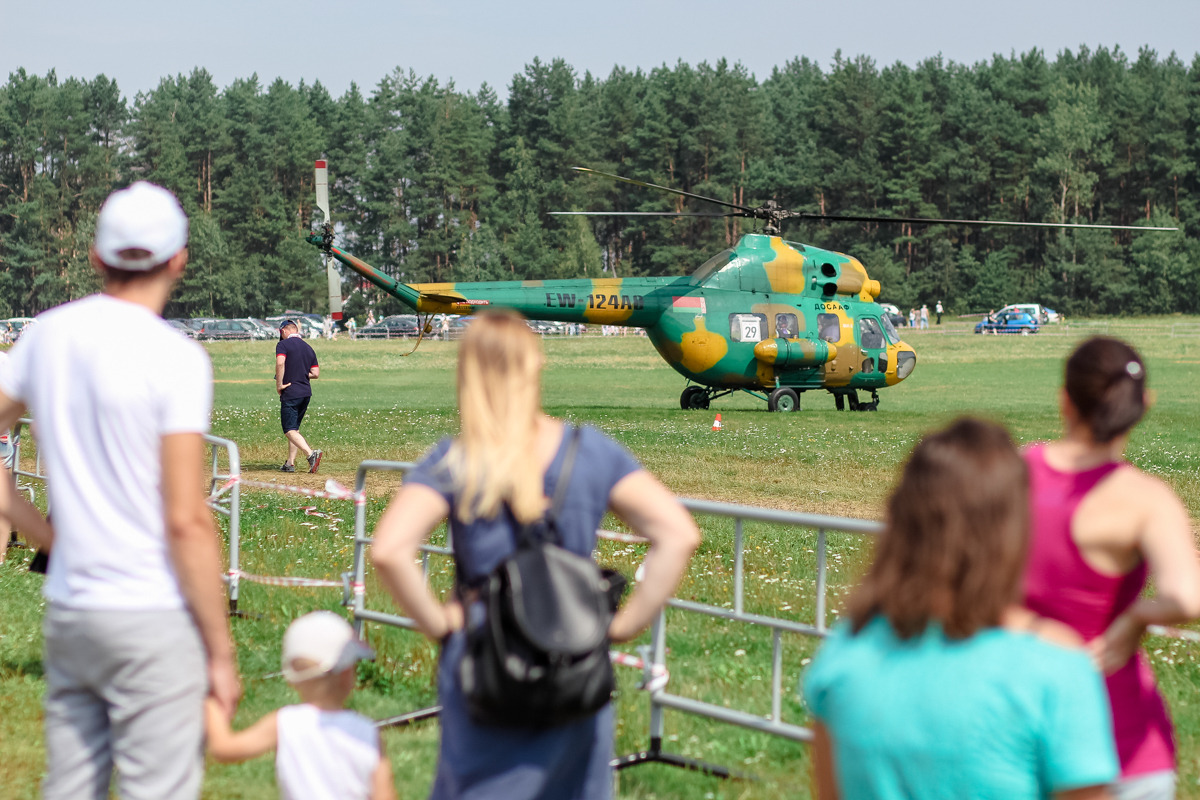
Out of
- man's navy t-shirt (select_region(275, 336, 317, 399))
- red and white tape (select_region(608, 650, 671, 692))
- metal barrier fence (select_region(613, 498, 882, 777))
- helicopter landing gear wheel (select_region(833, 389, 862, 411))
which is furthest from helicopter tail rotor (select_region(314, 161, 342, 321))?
red and white tape (select_region(608, 650, 671, 692))

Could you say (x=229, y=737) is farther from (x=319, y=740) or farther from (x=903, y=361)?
(x=903, y=361)

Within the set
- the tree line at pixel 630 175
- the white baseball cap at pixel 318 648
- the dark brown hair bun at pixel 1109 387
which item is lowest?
the white baseball cap at pixel 318 648

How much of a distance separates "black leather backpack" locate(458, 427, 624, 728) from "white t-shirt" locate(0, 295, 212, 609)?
79cm

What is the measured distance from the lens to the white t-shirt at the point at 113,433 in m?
2.95

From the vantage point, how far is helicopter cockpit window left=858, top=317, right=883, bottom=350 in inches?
1122

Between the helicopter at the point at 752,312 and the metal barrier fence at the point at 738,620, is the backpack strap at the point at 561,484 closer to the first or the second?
the metal barrier fence at the point at 738,620

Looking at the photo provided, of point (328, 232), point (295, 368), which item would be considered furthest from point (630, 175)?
point (295, 368)

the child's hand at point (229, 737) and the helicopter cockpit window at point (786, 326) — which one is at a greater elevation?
the helicopter cockpit window at point (786, 326)

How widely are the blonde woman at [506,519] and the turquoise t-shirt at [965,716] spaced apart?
70 cm

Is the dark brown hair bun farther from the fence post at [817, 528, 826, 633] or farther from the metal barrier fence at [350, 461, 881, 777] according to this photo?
the fence post at [817, 528, 826, 633]

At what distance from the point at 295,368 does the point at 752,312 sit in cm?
1312

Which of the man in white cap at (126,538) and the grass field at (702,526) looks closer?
the man in white cap at (126,538)

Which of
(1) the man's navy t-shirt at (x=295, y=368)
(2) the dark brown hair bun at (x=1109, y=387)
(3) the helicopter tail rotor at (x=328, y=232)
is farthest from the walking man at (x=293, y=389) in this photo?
(2) the dark brown hair bun at (x=1109, y=387)

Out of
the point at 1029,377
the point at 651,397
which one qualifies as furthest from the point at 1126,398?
the point at 1029,377
